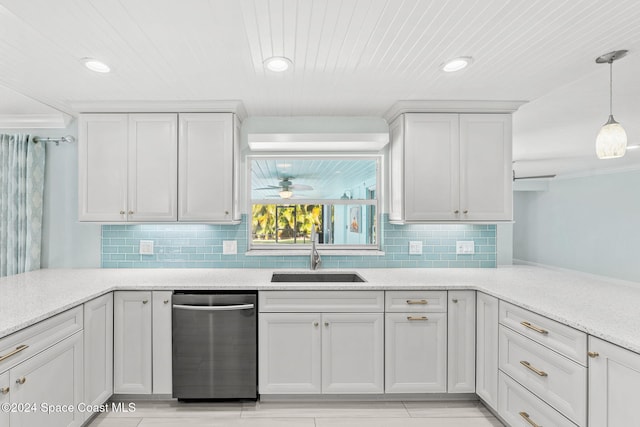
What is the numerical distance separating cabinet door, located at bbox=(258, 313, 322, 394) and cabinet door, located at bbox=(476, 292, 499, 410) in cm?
107

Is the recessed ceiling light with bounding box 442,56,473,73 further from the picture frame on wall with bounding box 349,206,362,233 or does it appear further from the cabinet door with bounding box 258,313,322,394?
the cabinet door with bounding box 258,313,322,394

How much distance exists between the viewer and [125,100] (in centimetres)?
256

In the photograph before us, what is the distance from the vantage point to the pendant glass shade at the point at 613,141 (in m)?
1.88

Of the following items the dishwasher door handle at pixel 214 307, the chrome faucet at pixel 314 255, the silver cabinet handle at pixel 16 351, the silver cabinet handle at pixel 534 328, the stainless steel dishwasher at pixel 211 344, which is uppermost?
the chrome faucet at pixel 314 255

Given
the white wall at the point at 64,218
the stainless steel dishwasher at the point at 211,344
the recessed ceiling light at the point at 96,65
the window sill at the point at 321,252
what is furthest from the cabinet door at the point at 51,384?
the recessed ceiling light at the point at 96,65

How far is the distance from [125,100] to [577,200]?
9114 mm

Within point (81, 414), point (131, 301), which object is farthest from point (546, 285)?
point (81, 414)

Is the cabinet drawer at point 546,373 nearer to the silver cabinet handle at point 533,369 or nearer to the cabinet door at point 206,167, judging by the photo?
the silver cabinet handle at point 533,369

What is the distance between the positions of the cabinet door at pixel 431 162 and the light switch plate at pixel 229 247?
1.46 m

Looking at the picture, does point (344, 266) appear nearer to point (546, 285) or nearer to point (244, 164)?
point (244, 164)

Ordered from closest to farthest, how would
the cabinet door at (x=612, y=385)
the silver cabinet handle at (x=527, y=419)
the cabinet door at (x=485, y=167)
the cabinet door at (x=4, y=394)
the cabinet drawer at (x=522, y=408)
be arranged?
the cabinet door at (x=612, y=385)
the cabinet door at (x=4, y=394)
the cabinet drawer at (x=522, y=408)
the silver cabinet handle at (x=527, y=419)
the cabinet door at (x=485, y=167)

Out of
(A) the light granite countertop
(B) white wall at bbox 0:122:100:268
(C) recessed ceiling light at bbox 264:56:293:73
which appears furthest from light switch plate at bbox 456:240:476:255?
(B) white wall at bbox 0:122:100:268

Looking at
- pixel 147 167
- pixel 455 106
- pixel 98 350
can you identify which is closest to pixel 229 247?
pixel 147 167

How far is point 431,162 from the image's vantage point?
2.70 metres
